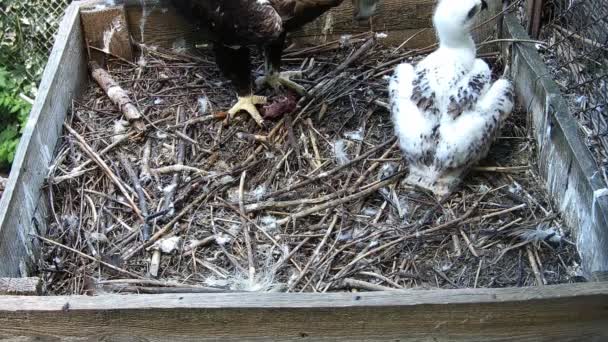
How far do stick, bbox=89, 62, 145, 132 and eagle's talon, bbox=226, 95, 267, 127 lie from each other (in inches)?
18.2

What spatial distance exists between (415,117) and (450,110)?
154mm

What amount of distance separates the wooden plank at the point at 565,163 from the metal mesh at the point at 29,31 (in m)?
3.15

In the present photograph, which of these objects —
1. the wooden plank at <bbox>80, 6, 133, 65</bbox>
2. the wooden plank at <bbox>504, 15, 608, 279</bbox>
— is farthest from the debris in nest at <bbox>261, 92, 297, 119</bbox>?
the wooden plank at <bbox>504, 15, 608, 279</bbox>

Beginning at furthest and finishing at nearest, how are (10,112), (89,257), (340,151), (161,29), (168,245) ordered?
(10,112)
(161,29)
(340,151)
(168,245)
(89,257)

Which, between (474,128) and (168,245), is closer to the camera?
(168,245)

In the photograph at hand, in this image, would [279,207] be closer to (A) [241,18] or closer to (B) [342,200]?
(B) [342,200]

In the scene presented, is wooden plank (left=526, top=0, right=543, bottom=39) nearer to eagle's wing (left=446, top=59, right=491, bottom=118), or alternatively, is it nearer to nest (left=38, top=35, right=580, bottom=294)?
nest (left=38, top=35, right=580, bottom=294)

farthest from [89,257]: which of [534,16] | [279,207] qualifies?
[534,16]

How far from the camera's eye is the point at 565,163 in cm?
304

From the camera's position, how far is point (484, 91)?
10.8 ft

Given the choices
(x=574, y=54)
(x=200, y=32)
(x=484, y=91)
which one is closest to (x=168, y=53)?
(x=200, y=32)

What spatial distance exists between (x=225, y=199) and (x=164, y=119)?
29.6 inches

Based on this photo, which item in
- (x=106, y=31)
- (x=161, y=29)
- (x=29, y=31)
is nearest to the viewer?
(x=106, y=31)

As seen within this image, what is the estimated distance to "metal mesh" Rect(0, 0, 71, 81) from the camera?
5035 mm
